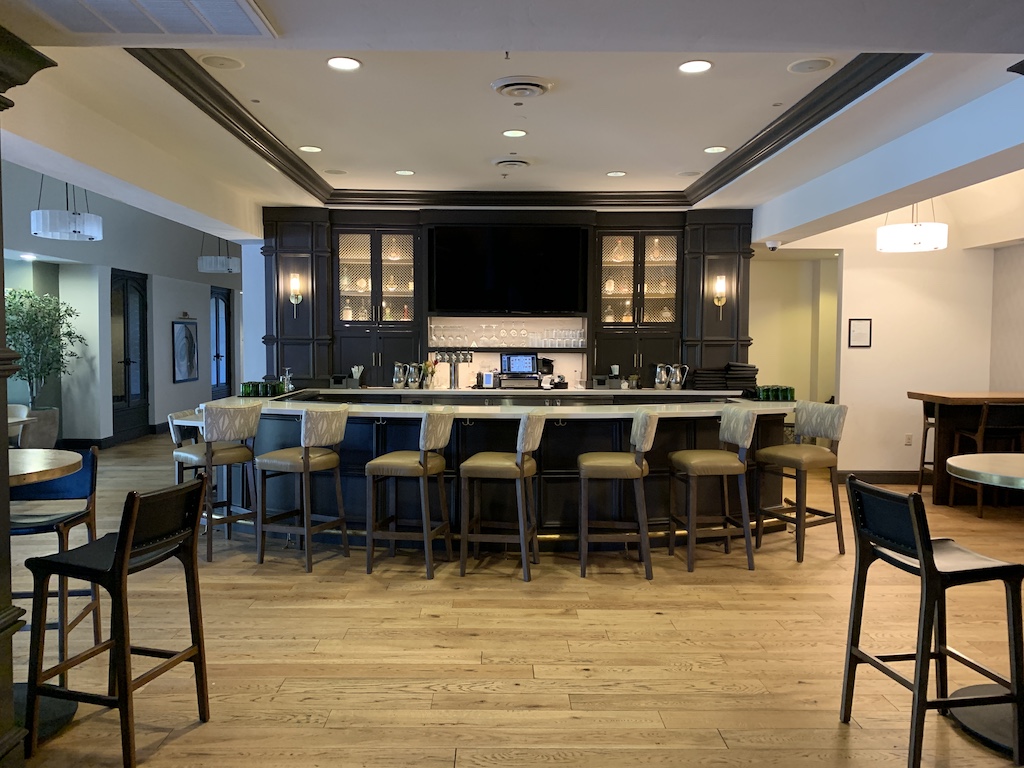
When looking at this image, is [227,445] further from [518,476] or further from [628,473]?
[628,473]

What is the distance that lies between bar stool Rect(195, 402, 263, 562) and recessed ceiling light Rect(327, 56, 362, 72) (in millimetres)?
2193

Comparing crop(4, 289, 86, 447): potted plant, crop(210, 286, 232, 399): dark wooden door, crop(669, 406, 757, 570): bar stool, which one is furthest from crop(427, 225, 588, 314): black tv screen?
crop(210, 286, 232, 399): dark wooden door

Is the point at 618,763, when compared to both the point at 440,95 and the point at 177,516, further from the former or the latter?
the point at 440,95

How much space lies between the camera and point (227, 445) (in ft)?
17.2

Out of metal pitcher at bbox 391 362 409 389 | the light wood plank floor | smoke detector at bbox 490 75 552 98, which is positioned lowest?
the light wood plank floor

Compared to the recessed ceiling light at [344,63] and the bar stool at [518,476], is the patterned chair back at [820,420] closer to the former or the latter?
the bar stool at [518,476]

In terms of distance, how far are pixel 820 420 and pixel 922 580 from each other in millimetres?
2911

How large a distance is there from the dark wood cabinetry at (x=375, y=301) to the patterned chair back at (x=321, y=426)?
131 inches

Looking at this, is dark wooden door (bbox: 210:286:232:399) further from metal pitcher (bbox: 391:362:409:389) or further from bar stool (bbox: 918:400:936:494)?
bar stool (bbox: 918:400:936:494)

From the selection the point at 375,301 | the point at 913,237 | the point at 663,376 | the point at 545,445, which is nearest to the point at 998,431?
the point at 913,237

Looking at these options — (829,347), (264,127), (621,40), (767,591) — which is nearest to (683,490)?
(767,591)

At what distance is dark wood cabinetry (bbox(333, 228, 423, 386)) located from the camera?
7980mm

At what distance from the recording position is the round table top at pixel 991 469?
106 inches

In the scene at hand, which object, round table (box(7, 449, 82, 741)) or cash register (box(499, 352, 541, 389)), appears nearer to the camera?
round table (box(7, 449, 82, 741))
